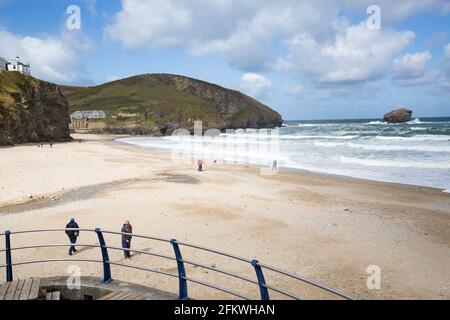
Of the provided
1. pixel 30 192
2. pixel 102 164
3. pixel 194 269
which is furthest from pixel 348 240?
pixel 102 164

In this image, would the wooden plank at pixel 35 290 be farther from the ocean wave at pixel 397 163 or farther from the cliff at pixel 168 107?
the cliff at pixel 168 107

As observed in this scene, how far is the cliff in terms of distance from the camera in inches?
4916

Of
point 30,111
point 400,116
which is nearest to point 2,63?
point 30,111

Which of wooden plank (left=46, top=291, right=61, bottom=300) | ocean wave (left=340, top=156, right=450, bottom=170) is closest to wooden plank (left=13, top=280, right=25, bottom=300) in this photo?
wooden plank (left=46, top=291, right=61, bottom=300)

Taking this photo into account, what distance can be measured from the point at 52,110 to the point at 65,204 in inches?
2508

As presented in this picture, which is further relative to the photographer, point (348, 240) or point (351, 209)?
point (351, 209)

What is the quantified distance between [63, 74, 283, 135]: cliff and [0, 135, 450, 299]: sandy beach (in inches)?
3803

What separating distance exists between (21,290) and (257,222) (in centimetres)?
1151

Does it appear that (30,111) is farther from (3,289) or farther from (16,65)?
(3,289)

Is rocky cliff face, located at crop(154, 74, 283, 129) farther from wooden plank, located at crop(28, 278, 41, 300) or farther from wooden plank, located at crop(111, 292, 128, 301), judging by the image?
wooden plank, located at crop(111, 292, 128, 301)

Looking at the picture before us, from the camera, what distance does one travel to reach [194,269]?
11.3 metres

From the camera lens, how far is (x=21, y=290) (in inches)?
253
